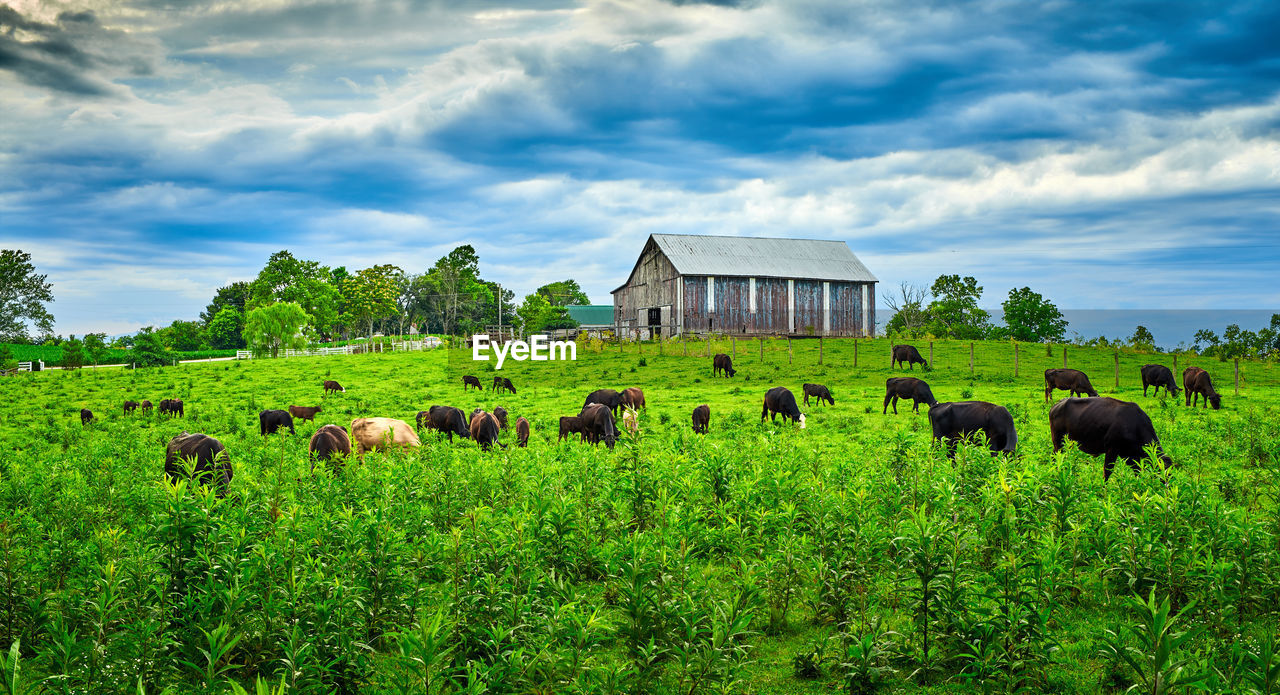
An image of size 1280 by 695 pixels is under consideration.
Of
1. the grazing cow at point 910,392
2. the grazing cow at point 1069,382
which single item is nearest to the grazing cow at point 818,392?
the grazing cow at point 910,392

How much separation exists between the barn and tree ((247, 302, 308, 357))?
41228mm

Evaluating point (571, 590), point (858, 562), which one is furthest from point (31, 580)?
point (858, 562)

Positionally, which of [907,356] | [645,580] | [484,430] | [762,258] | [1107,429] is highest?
[762,258]

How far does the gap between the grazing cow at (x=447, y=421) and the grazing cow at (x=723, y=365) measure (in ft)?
62.8

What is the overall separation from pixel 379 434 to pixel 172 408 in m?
18.0

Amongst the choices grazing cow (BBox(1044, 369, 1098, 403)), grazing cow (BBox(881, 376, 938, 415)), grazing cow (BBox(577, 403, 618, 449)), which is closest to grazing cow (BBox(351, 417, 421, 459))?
grazing cow (BBox(577, 403, 618, 449))

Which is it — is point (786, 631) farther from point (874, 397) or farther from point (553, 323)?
point (553, 323)

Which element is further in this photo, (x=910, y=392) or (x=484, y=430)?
(x=910, y=392)

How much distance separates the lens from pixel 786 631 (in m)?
7.67

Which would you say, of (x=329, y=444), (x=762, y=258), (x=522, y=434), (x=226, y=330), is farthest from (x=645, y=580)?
(x=226, y=330)

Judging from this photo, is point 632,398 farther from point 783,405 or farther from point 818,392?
point 818,392

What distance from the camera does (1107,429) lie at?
539 inches

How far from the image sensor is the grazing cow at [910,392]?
26.9m

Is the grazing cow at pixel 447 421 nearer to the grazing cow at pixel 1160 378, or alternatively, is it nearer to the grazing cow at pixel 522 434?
the grazing cow at pixel 522 434
